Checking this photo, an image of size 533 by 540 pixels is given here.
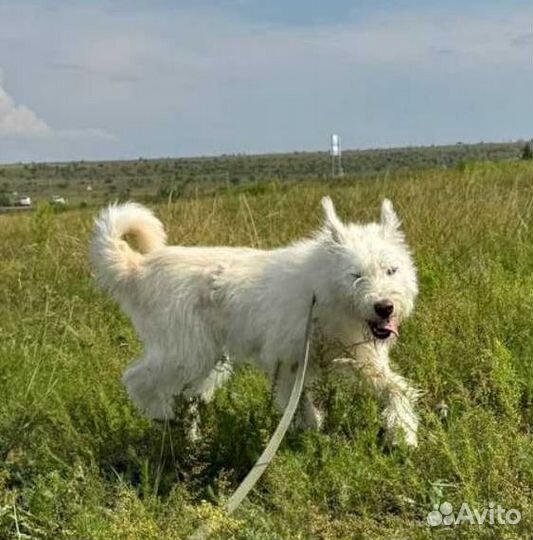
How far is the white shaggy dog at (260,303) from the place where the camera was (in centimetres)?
475

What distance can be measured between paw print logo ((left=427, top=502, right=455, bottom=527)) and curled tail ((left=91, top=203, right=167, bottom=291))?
8.52ft

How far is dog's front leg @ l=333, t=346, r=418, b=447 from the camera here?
4.61 metres

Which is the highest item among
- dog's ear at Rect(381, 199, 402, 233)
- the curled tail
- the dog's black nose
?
dog's ear at Rect(381, 199, 402, 233)

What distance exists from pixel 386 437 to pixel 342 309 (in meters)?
0.70

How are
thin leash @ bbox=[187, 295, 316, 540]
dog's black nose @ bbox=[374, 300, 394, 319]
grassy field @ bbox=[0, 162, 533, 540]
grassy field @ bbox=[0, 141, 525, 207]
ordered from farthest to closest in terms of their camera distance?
grassy field @ bbox=[0, 141, 525, 207] < dog's black nose @ bbox=[374, 300, 394, 319] < grassy field @ bbox=[0, 162, 533, 540] < thin leash @ bbox=[187, 295, 316, 540]

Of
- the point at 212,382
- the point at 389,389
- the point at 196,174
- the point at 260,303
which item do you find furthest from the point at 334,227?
the point at 196,174

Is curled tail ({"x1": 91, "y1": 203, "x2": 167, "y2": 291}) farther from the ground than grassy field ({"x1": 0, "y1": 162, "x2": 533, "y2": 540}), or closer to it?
farther from the ground

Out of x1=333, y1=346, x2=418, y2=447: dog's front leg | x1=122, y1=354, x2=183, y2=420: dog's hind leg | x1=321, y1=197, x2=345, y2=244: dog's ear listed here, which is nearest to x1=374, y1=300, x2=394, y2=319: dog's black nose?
x1=333, y1=346, x2=418, y2=447: dog's front leg

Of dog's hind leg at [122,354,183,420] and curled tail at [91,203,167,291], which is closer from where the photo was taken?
dog's hind leg at [122,354,183,420]

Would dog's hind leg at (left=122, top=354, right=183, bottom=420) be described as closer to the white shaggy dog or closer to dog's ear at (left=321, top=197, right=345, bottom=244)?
the white shaggy dog

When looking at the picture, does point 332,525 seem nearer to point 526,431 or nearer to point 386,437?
point 386,437

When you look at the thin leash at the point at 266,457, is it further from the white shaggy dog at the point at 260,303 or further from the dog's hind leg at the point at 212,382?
the dog's hind leg at the point at 212,382

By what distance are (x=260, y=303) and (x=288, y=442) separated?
803 millimetres

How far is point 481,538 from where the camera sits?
3531mm
